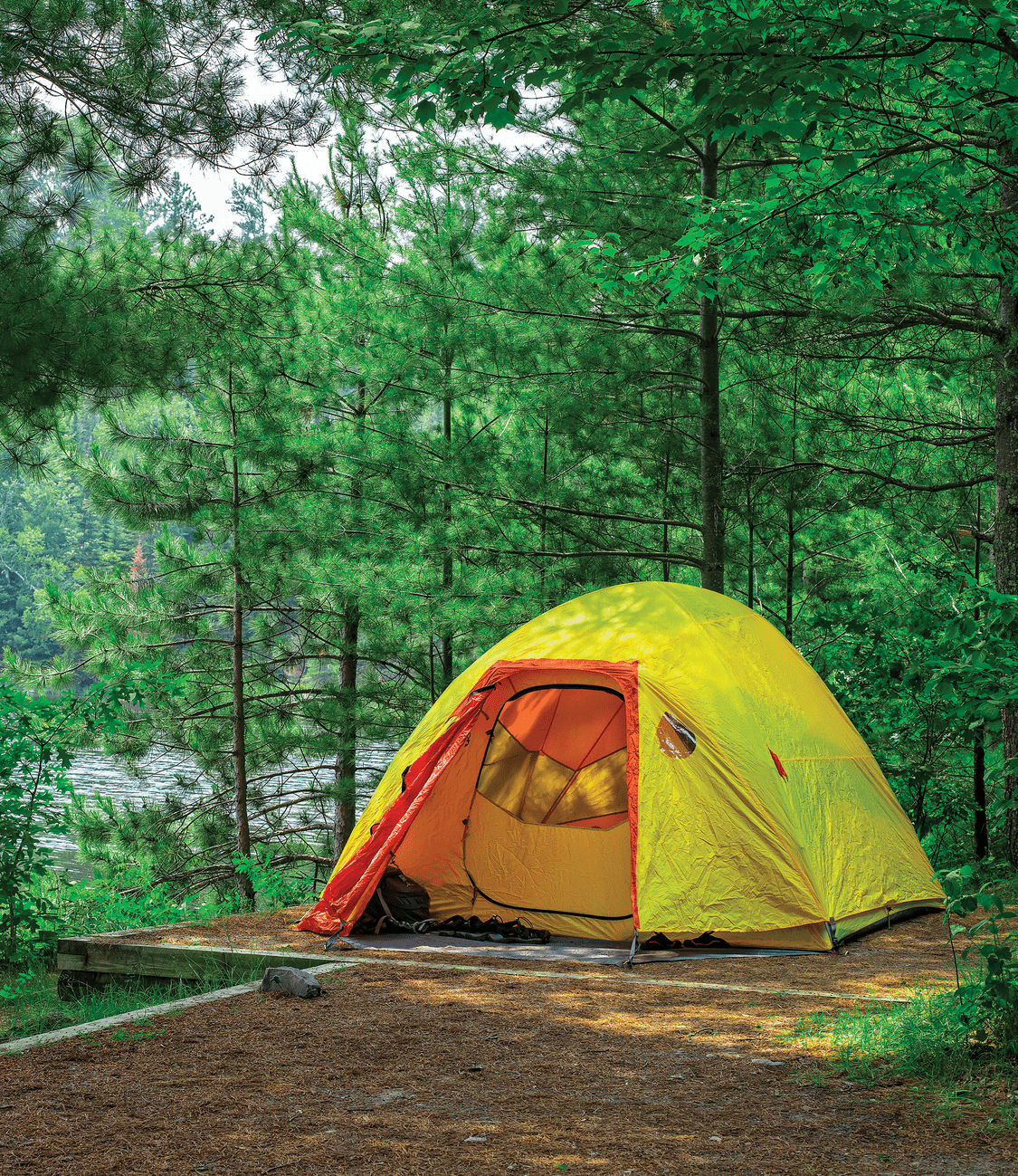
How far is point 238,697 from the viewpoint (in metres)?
11.6

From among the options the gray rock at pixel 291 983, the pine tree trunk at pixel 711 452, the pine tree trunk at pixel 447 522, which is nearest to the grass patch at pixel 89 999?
the gray rock at pixel 291 983

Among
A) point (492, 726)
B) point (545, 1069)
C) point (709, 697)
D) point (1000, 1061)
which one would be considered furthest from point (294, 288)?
point (1000, 1061)

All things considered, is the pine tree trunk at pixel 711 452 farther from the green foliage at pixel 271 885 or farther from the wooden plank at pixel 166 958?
the wooden plank at pixel 166 958

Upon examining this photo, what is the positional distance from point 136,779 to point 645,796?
9362mm

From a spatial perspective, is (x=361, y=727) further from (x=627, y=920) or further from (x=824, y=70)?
(x=824, y=70)

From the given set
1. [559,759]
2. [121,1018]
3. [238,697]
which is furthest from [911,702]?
[238,697]

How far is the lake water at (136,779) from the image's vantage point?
12.1 metres

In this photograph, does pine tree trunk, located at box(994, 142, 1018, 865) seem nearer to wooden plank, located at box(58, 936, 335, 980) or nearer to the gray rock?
wooden plank, located at box(58, 936, 335, 980)

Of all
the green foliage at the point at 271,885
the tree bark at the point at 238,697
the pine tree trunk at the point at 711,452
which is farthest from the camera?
the tree bark at the point at 238,697

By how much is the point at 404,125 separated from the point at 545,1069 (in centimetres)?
907

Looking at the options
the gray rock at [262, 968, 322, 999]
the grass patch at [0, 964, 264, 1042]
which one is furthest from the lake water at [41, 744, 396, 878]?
the gray rock at [262, 968, 322, 999]

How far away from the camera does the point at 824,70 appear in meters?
3.97

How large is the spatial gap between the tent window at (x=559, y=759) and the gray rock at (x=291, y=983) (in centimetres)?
251

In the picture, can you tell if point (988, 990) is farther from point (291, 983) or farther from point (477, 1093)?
point (291, 983)
